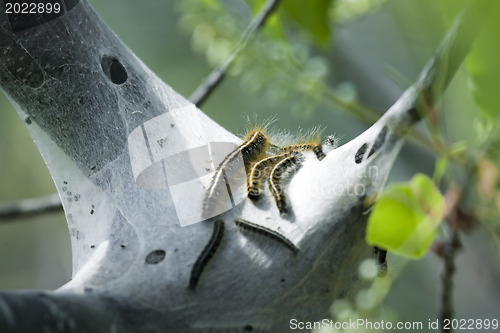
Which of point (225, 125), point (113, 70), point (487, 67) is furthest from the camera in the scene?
point (225, 125)

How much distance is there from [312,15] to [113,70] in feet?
3.73

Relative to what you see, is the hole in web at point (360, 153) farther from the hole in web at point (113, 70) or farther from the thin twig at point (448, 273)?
the hole in web at point (113, 70)

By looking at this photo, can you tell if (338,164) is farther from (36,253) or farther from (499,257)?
(36,253)

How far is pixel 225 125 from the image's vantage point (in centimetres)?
1279

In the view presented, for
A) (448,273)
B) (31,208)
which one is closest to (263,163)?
(448,273)

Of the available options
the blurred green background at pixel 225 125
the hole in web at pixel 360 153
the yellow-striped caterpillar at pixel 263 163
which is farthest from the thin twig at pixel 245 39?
the blurred green background at pixel 225 125

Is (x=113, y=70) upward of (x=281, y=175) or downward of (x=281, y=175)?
upward

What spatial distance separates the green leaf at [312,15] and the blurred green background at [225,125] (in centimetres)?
305

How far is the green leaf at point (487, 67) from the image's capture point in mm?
1438

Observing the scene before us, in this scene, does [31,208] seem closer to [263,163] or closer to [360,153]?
[263,163]

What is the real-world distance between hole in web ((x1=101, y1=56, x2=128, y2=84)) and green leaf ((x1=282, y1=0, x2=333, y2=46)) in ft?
3.26

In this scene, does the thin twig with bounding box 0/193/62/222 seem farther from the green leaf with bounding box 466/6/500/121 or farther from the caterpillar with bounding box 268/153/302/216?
the green leaf with bounding box 466/6/500/121

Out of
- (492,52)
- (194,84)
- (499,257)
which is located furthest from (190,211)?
(194,84)

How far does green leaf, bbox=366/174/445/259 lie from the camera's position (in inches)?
70.4
